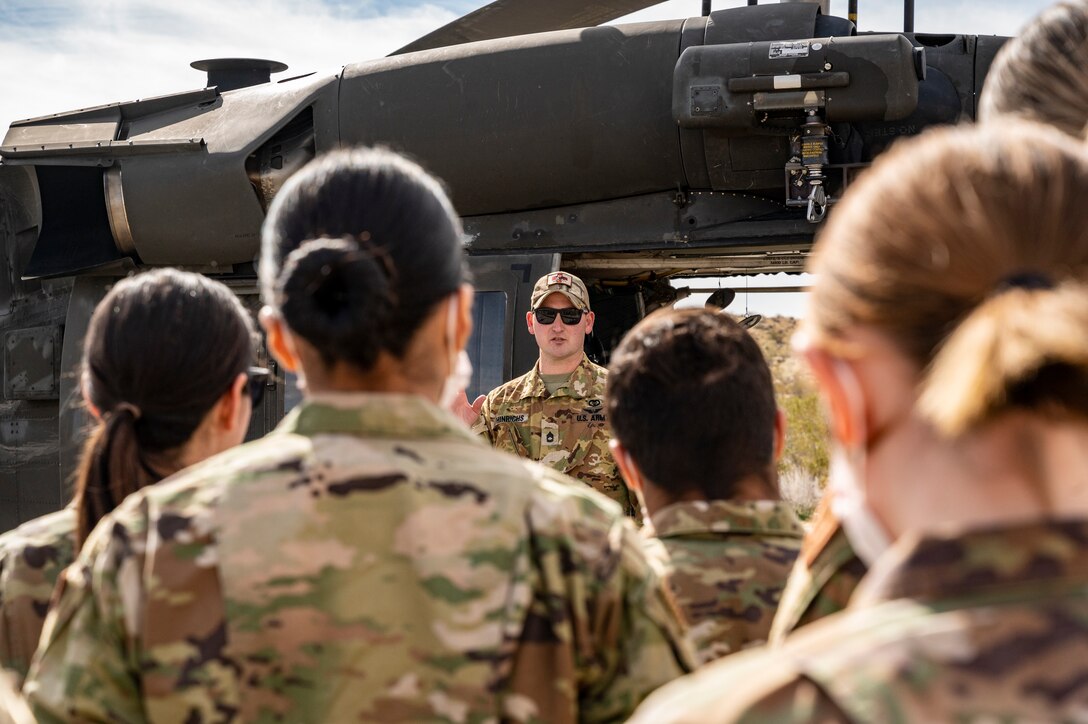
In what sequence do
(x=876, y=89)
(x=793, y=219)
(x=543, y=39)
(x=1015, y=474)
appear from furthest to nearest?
1. (x=543, y=39)
2. (x=793, y=219)
3. (x=876, y=89)
4. (x=1015, y=474)

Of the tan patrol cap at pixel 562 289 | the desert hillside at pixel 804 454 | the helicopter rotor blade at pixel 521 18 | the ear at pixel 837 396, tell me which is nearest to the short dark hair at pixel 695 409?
the ear at pixel 837 396

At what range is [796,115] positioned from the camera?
5348mm

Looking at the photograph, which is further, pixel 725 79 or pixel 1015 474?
pixel 725 79

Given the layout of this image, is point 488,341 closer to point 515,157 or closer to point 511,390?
point 511,390

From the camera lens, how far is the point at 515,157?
602 cm

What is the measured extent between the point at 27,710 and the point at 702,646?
3.38 feet

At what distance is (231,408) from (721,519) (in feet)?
2.82

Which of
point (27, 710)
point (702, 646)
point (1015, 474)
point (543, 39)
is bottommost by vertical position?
point (702, 646)

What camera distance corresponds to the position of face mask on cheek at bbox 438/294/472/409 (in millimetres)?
1701

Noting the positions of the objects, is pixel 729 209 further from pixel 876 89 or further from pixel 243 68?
pixel 243 68

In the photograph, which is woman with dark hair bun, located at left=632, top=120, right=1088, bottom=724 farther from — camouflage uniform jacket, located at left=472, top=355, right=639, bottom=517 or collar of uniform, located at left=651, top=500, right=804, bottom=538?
camouflage uniform jacket, located at left=472, top=355, right=639, bottom=517

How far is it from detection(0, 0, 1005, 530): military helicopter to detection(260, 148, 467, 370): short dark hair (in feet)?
12.7

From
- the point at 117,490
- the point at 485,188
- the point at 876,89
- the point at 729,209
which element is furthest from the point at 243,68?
the point at 117,490

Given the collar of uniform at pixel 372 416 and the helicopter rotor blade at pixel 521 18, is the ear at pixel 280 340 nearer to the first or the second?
the collar of uniform at pixel 372 416
